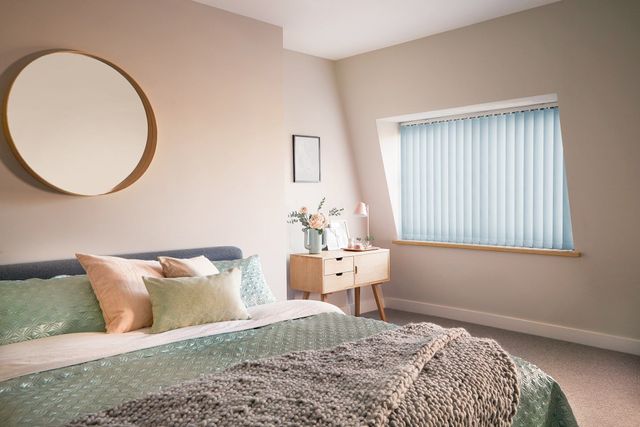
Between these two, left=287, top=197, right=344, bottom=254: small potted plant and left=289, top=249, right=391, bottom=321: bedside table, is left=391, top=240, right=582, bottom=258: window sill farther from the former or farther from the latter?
left=287, top=197, right=344, bottom=254: small potted plant

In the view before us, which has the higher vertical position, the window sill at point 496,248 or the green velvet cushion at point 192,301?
the window sill at point 496,248

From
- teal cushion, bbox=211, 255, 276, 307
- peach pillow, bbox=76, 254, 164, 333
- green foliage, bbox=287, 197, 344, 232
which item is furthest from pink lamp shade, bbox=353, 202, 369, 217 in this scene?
peach pillow, bbox=76, 254, 164, 333

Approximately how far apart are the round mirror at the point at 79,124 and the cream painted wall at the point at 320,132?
Result: 1719 millimetres

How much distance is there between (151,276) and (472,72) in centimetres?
300

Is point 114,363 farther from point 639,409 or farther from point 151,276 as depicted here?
point 639,409

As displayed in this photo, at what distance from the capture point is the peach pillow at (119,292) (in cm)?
262

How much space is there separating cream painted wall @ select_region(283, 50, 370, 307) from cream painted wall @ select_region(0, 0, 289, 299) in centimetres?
63

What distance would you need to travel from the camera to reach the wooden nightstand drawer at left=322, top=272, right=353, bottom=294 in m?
4.39

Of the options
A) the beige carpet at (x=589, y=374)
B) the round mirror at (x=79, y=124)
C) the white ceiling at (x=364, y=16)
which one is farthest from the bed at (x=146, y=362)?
the white ceiling at (x=364, y=16)

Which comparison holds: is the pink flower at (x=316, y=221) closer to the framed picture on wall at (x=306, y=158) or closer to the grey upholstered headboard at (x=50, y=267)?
the framed picture on wall at (x=306, y=158)

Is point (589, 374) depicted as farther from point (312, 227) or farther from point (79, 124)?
point (79, 124)

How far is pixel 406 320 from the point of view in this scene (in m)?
5.02

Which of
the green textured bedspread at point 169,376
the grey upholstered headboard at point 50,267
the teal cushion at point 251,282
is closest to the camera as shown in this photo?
the green textured bedspread at point 169,376

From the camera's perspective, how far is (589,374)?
11.8 ft
